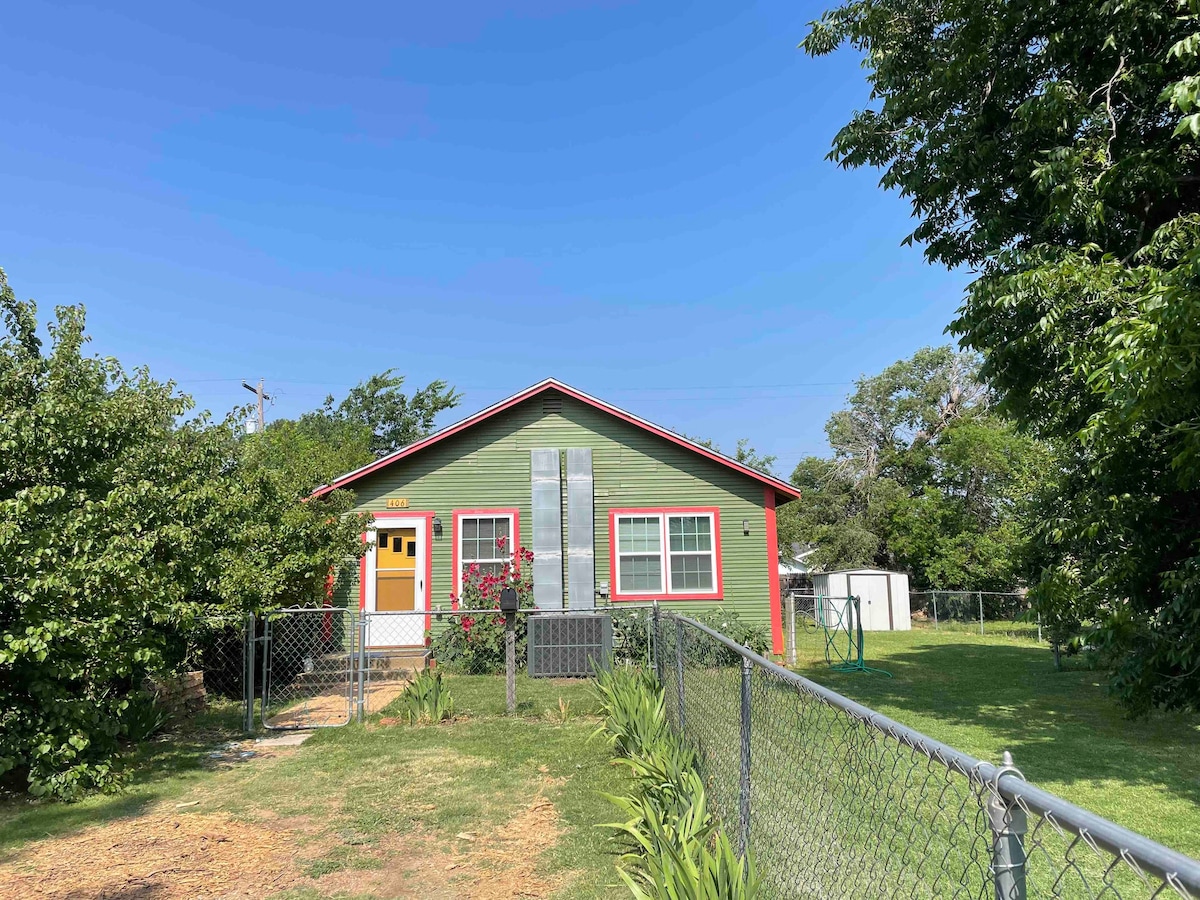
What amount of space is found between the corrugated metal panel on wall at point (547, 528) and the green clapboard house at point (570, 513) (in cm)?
2

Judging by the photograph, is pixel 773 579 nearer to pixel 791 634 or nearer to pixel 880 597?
pixel 791 634

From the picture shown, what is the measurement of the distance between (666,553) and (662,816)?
10136 mm

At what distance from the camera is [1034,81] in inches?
330

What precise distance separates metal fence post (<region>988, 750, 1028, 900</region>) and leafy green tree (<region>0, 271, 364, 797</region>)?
20.0 feet

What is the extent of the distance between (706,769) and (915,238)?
7.41 m

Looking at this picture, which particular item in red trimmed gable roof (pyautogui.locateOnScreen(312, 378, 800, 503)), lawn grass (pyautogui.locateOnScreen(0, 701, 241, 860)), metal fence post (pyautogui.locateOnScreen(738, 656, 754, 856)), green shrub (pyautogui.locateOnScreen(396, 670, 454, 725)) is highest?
red trimmed gable roof (pyautogui.locateOnScreen(312, 378, 800, 503))

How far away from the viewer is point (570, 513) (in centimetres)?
1431

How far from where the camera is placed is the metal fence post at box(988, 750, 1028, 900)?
1508mm

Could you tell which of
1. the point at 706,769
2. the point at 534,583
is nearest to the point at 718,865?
the point at 706,769

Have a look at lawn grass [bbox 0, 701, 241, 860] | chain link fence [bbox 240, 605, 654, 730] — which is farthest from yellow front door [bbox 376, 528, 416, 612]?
lawn grass [bbox 0, 701, 241, 860]

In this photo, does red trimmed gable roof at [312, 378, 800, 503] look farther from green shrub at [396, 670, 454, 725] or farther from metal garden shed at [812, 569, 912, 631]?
metal garden shed at [812, 569, 912, 631]

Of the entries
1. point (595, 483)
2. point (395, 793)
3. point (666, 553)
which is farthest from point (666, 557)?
point (395, 793)

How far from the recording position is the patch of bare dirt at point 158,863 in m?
4.30

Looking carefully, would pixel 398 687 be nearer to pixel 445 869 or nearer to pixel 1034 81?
pixel 445 869
